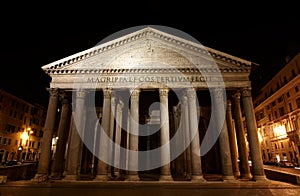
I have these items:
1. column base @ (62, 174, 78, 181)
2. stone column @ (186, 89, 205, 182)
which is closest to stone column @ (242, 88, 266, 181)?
stone column @ (186, 89, 205, 182)

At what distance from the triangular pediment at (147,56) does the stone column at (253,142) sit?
7.99ft

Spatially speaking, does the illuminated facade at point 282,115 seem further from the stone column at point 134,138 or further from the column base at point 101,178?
the column base at point 101,178

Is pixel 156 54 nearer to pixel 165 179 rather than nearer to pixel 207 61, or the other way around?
pixel 207 61

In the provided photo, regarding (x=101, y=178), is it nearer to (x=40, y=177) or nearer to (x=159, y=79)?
(x=40, y=177)

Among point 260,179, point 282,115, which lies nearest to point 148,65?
point 260,179

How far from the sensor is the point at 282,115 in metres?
33.3

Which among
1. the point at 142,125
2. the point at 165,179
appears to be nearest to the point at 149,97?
the point at 142,125

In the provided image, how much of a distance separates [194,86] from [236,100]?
4.56 meters

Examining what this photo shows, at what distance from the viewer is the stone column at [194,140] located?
14.9 meters

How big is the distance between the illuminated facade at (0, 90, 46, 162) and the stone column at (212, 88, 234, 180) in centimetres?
3139

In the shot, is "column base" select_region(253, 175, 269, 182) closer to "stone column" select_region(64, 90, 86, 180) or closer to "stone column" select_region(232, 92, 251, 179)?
"stone column" select_region(232, 92, 251, 179)

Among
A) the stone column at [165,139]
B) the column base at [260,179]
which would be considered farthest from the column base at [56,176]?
the column base at [260,179]

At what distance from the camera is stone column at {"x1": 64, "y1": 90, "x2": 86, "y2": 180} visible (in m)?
15.2

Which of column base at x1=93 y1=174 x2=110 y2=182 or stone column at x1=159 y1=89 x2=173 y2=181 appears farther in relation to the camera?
stone column at x1=159 y1=89 x2=173 y2=181
